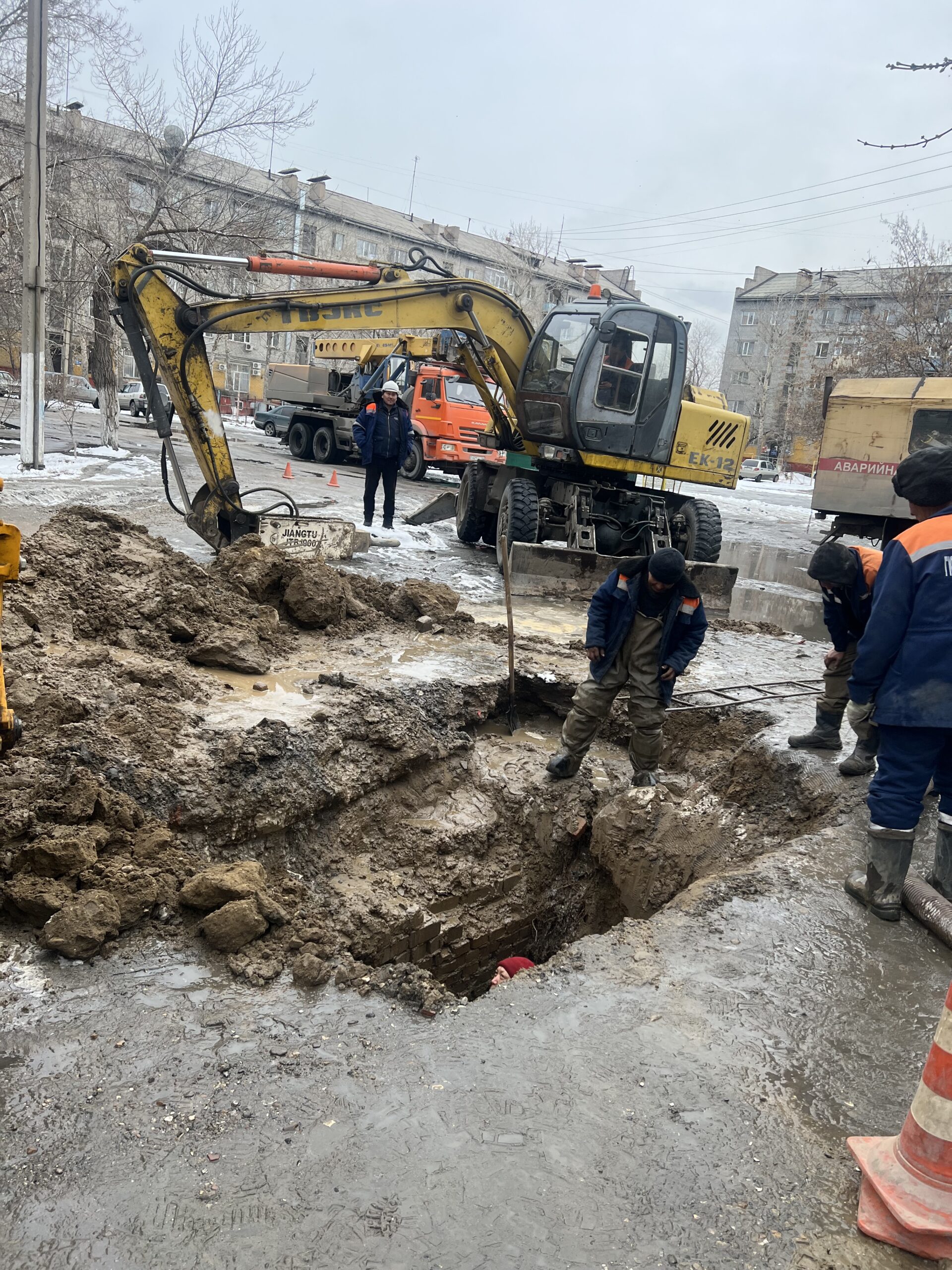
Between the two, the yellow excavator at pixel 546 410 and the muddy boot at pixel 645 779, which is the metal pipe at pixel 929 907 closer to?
the muddy boot at pixel 645 779

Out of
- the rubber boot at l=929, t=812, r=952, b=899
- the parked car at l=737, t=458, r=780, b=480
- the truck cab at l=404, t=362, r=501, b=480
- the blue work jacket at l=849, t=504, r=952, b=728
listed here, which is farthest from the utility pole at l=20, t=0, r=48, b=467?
the parked car at l=737, t=458, r=780, b=480

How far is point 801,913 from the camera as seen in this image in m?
3.81

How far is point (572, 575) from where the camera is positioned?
10.1m

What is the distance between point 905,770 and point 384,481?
881 centimetres

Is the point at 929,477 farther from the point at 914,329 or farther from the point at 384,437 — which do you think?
the point at 914,329

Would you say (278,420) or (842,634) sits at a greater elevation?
(278,420)

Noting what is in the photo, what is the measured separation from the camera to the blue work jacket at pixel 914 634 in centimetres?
362

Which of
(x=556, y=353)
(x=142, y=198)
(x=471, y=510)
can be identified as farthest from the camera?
(x=142, y=198)

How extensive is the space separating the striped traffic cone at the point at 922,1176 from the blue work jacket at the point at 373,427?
9.63m

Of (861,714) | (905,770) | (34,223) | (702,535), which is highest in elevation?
(34,223)

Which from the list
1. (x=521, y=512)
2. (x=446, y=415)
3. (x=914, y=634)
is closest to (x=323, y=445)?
(x=446, y=415)

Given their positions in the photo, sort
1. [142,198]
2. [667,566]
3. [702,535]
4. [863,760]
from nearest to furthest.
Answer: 1. [667,566]
2. [863,760]
3. [702,535]
4. [142,198]

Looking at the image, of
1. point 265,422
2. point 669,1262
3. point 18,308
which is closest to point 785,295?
point 265,422

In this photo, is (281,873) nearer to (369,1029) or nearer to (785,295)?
(369,1029)
